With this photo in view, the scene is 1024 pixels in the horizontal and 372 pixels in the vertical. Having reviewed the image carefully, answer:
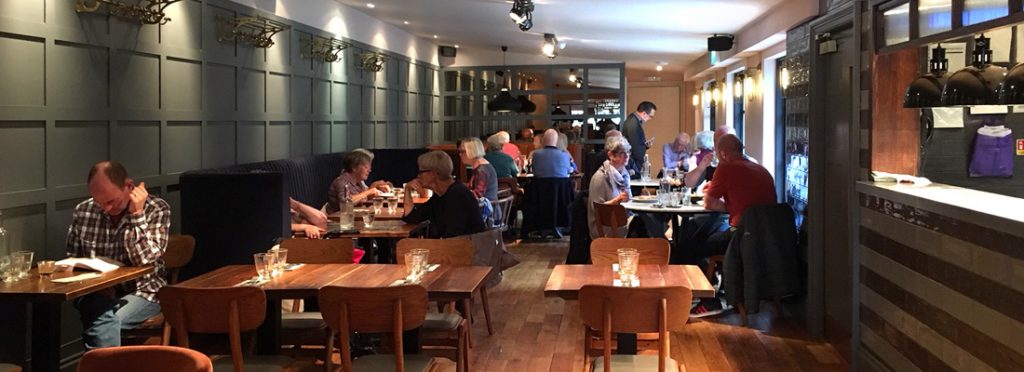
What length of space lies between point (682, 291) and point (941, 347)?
1168 millimetres

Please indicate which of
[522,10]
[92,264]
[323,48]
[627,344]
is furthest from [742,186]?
Result: [323,48]

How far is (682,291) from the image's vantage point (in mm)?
3832

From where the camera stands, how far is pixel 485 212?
26.6 feet

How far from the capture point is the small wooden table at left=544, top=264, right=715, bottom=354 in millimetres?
4238

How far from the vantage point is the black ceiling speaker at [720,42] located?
446 inches

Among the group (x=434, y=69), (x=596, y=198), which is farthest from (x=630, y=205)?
(x=434, y=69)

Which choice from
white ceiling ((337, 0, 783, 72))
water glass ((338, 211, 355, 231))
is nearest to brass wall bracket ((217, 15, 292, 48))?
white ceiling ((337, 0, 783, 72))

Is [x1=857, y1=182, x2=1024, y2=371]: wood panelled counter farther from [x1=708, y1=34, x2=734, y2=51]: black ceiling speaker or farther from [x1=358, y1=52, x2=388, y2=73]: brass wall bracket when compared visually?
[x1=358, y1=52, x2=388, y2=73]: brass wall bracket

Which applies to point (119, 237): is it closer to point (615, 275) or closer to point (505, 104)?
point (615, 275)

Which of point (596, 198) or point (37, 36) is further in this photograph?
point (596, 198)

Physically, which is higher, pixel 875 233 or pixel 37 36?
pixel 37 36

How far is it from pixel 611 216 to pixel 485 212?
1.13 meters

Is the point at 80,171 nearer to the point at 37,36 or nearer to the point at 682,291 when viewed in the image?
the point at 37,36

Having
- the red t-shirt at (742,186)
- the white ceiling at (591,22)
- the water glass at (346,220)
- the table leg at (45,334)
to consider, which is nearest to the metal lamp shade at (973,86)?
the red t-shirt at (742,186)
